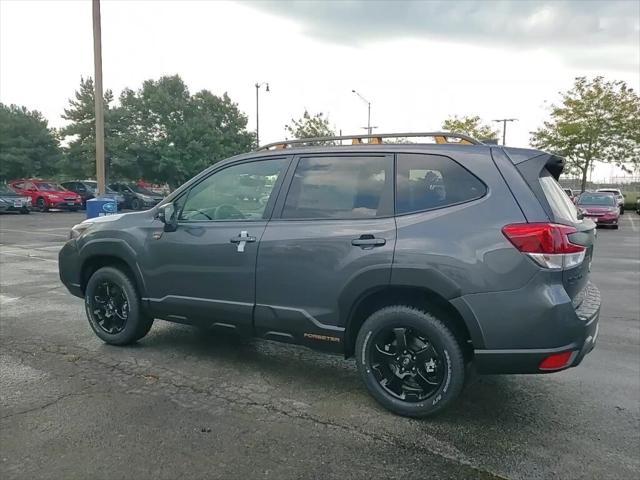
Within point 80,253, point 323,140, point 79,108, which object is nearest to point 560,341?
point 323,140

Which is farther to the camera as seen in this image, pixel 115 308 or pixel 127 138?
pixel 127 138

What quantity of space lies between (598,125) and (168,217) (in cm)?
3661

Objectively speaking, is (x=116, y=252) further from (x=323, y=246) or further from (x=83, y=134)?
(x=83, y=134)

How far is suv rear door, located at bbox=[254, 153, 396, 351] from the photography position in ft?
11.4

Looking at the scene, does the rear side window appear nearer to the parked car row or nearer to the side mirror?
the side mirror

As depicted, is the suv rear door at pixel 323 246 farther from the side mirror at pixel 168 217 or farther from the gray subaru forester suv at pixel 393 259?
the side mirror at pixel 168 217

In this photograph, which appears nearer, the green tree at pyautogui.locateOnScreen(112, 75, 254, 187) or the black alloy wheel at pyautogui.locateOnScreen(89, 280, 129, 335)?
the black alloy wheel at pyautogui.locateOnScreen(89, 280, 129, 335)

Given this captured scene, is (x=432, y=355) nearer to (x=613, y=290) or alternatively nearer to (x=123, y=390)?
(x=123, y=390)

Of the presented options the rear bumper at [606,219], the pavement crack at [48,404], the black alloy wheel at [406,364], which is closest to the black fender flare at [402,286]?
the black alloy wheel at [406,364]

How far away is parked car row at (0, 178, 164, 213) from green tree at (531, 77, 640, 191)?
88.9ft

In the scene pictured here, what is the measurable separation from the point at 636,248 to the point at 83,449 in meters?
15.8

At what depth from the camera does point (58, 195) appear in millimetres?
27328

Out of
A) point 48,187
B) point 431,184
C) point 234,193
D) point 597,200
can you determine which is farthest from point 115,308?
point 48,187

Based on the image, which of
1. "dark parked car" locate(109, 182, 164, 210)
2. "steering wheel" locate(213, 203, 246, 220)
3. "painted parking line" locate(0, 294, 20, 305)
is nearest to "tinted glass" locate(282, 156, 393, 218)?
"steering wheel" locate(213, 203, 246, 220)
